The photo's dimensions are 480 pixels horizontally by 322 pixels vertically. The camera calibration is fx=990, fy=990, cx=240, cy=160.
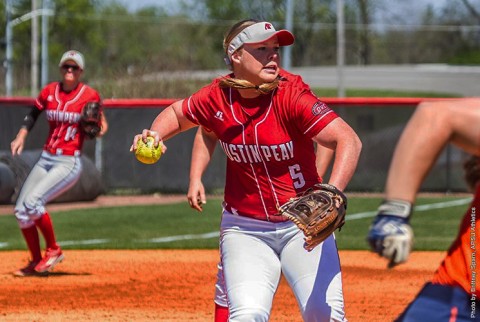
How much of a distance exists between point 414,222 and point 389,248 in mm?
11949

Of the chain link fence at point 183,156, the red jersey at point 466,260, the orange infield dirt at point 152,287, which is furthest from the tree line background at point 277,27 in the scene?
the red jersey at point 466,260

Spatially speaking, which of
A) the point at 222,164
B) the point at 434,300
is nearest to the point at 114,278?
the point at 434,300

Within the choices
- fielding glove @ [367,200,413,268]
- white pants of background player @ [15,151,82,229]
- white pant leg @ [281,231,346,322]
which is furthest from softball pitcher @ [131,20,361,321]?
white pants of background player @ [15,151,82,229]

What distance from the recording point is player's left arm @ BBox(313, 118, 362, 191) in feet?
14.7

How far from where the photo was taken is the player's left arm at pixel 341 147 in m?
4.48

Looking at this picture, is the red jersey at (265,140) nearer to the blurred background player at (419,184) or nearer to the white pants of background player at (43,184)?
the blurred background player at (419,184)

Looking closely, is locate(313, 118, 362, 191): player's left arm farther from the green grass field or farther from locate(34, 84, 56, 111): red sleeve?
the green grass field

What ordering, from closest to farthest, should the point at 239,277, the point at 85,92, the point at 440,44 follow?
the point at 239,277, the point at 85,92, the point at 440,44

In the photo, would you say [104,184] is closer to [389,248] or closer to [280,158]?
[280,158]

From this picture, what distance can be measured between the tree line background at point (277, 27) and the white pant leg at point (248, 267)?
46.3 metres

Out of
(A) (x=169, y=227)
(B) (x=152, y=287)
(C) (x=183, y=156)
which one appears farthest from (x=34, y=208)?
(C) (x=183, y=156)

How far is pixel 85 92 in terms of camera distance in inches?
363

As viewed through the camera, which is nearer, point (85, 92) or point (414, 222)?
point (85, 92)

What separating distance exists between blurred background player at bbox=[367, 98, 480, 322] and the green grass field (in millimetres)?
8659
